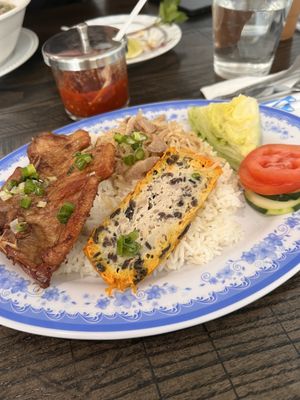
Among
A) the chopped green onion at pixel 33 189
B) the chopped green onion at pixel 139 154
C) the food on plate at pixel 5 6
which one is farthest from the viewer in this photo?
the food on plate at pixel 5 6

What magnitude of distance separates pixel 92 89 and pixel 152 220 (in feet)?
4.91

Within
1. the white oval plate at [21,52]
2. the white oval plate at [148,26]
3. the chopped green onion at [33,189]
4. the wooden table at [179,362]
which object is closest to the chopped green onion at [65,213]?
the chopped green onion at [33,189]

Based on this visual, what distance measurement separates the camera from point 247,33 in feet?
10.3

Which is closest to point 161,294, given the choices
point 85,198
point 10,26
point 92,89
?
point 85,198

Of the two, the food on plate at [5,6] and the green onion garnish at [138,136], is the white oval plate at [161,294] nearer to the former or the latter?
the green onion garnish at [138,136]

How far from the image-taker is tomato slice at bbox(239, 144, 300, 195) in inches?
76.3

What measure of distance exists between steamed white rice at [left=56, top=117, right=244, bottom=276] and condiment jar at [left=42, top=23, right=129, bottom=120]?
75cm

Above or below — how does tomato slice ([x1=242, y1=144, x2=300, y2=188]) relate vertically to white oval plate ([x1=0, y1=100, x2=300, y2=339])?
above

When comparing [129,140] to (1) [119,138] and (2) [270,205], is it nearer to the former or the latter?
(1) [119,138]

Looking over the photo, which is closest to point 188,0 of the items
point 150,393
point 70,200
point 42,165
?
point 42,165

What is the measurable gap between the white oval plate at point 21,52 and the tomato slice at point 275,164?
8.92 feet

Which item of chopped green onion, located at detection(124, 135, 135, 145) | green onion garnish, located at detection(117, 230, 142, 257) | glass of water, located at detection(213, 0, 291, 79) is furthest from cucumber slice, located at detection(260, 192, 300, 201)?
glass of water, located at detection(213, 0, 291, 79)

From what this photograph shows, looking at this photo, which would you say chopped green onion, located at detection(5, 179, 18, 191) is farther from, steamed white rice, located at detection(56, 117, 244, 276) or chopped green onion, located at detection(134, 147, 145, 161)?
chopped green onion, located at detection(134, 147, 145, 161)

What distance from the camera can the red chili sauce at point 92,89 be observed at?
2941mm
